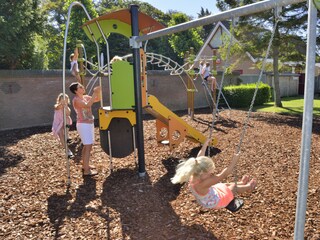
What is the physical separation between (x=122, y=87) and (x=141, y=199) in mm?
1896

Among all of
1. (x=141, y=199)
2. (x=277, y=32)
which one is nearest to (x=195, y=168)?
(x=141, y=199)

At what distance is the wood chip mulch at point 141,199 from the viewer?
11.3 feet

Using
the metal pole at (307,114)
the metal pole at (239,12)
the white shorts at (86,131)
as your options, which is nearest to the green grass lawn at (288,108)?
the white shorts at (86,131)

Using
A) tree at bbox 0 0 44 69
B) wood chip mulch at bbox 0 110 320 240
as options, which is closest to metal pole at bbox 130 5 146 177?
wood chip mulch at bbox 0 110 320 240

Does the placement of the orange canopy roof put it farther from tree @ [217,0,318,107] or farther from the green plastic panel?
tree @ [217,0,318,107]

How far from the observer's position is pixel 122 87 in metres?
5.25

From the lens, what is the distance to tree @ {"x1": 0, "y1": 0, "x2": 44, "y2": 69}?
9.36 metres

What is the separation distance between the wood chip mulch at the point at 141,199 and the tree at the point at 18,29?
152 inches

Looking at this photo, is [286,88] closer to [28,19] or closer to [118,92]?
[28,19]

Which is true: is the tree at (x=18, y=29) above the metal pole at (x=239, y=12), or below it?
above

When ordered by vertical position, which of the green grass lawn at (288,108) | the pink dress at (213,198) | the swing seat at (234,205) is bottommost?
the green grass lawn at (288,108)

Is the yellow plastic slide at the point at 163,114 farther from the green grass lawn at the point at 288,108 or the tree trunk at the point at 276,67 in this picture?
the green grass lawn at the point at 288,108

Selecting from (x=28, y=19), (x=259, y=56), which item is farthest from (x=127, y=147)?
(x=259, y=56)

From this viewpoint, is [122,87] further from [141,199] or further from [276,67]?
[276,67]
